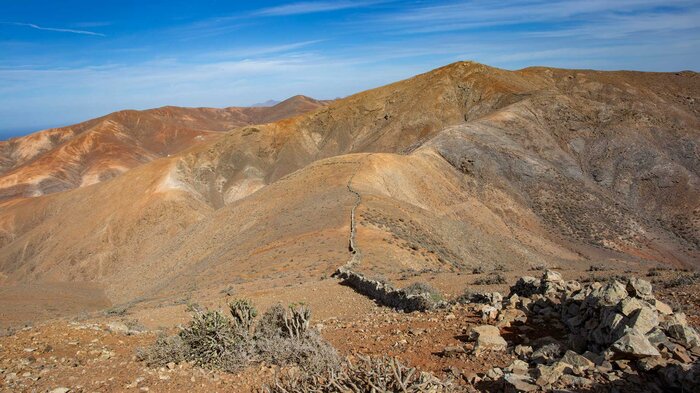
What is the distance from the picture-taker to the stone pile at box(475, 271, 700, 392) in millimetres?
4980

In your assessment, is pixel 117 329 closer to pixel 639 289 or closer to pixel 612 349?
pixel 612 349

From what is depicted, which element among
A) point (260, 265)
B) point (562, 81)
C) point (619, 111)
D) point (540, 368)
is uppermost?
point (562, 81)

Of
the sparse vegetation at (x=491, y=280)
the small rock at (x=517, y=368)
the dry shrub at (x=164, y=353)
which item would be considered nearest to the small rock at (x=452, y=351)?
the small rock at (x=517, y=368)

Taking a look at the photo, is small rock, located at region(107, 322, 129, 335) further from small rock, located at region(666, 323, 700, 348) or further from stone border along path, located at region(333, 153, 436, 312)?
small rock, located at region(666, 323, 700, 348)

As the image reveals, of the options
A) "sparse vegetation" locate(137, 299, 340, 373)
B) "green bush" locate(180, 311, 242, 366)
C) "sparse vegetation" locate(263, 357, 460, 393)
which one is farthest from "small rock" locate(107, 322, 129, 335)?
"sparse vegetation" locate(263, 357, 460, 393)

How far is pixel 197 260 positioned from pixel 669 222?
127ft

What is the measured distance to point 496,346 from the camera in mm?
6781

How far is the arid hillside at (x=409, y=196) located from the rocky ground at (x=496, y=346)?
7581 mm

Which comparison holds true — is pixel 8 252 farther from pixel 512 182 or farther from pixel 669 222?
pixel 669 222

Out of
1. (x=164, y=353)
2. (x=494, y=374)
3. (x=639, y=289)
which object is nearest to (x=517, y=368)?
(x=494, y=374)

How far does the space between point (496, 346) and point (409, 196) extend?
91.3ft

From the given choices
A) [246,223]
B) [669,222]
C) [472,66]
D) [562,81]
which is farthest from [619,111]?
[246,223]

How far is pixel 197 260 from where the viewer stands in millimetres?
30297

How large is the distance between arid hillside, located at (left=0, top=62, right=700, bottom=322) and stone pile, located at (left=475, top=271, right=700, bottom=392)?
381 inches
